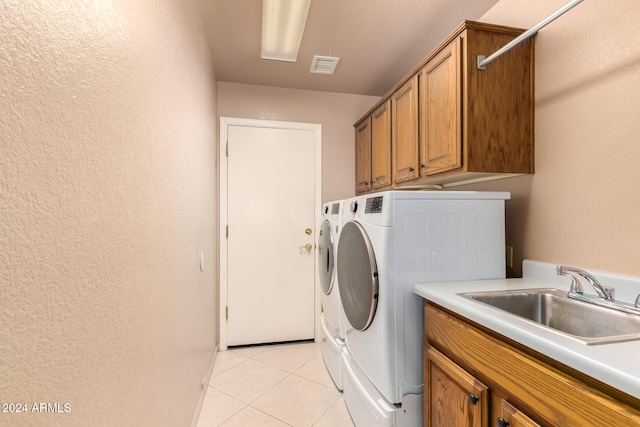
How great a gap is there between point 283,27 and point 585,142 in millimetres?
1773

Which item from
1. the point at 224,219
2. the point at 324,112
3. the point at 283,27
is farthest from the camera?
the point at 324,112

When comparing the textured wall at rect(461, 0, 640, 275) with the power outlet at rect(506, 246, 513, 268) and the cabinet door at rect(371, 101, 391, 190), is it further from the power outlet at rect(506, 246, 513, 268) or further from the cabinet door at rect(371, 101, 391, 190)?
the cabinet door at rect(371, 101, 391, 190)

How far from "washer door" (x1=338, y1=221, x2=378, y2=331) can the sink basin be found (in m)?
0.41

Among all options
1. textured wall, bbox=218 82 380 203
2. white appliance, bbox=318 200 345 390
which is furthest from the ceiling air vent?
white appliance, bbox=318 200 345 390

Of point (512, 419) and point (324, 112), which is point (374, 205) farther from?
point (324, 112)

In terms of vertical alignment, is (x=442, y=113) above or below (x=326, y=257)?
above

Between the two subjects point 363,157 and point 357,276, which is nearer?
point 357,276

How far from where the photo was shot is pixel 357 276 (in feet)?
5.16

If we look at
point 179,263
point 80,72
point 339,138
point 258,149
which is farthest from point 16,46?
point 339,138

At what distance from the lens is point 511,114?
1.53m


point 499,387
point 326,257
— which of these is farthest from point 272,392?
point 499,387

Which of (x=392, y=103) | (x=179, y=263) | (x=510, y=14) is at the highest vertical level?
(x=510, y=14)

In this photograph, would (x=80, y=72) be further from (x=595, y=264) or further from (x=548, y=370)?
(x=595, y=264)

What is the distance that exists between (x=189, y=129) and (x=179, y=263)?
72 cm
